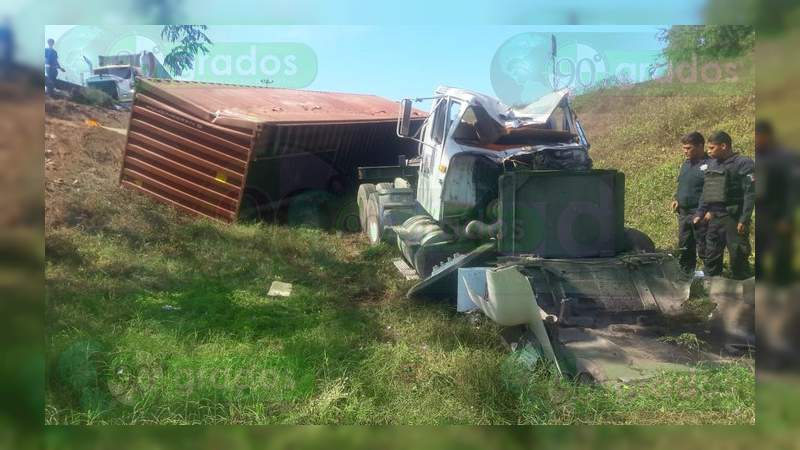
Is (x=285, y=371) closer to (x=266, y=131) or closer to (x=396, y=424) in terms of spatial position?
(x=396, y=424)

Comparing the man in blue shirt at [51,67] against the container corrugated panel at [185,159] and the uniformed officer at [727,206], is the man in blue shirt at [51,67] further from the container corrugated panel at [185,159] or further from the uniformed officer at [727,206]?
the uniformed officer at [727,206]

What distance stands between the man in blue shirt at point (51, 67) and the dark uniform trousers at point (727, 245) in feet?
16.7

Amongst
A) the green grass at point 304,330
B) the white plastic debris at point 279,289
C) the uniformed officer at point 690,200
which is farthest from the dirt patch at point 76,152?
the uniformed officer at point 690,200

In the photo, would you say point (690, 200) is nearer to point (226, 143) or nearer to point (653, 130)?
point (653, 130)

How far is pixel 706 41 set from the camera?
4.44 metres

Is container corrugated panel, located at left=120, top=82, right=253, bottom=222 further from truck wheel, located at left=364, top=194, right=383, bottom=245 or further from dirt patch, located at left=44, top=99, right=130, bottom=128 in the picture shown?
truck wheel, located at left=364, top=194, right=383, bottom=245

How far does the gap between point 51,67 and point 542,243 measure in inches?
153

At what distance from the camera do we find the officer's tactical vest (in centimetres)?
495

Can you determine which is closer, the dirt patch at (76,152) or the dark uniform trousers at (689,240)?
the dark uniform trousers at (689,240)

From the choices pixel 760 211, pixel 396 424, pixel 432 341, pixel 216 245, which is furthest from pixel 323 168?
pixel 760 211

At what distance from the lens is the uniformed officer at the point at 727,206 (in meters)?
4.78

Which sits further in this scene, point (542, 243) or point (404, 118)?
point (404, 118)

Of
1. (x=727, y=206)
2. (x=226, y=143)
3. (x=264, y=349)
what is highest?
(x=226, y=143)

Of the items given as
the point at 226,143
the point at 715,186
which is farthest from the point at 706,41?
the point at 226,143
